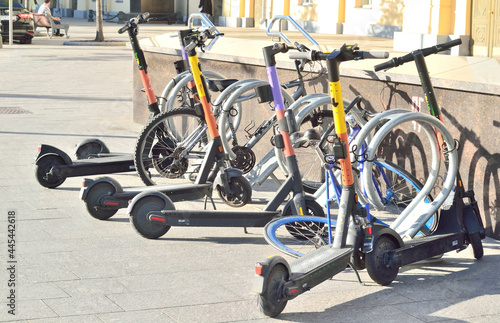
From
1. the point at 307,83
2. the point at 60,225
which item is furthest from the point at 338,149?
the point at 307,83

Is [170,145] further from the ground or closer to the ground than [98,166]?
further from the ground

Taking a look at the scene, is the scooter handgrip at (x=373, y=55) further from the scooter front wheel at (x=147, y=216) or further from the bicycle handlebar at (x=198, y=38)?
the bicycle handlebar at (x=198, y=38)

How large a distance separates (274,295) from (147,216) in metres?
1.74

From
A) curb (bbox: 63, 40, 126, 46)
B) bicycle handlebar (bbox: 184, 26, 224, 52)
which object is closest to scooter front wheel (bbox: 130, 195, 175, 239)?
bicycle handlebar (bbox: 184, 26, 224, 52)

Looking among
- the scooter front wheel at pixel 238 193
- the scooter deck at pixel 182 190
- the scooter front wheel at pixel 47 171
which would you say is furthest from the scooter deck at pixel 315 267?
the scooter front wheel at pixel 47 171

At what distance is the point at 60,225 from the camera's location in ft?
19.8

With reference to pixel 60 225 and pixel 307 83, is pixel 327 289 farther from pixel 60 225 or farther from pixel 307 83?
pixel 307 83

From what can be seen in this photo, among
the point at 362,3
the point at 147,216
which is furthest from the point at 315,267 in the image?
the point at 362,3

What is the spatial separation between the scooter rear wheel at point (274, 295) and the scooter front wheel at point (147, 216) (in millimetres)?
1646

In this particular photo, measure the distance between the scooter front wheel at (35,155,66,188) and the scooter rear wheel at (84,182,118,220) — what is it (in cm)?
123

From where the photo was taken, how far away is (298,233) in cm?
548

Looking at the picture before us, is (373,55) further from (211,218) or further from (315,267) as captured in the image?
(211,218)

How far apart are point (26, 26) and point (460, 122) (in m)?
24.4

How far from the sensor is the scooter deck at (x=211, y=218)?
18.3 ft
